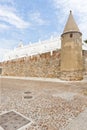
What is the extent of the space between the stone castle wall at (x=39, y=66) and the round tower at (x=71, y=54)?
1680 mm

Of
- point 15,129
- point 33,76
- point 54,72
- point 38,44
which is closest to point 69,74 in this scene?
point 54,72

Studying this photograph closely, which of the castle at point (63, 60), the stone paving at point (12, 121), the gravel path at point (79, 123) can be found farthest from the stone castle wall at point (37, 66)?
the stone paving at point (12, 121)

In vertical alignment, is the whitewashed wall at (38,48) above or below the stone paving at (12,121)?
above

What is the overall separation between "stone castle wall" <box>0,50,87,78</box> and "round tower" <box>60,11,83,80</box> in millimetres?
1680

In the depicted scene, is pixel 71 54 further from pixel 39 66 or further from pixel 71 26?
pixel 39 66

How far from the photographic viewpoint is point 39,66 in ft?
61.3

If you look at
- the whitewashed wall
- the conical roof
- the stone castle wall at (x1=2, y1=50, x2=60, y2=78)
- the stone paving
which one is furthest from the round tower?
the stone paving

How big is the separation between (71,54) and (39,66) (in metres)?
6.08

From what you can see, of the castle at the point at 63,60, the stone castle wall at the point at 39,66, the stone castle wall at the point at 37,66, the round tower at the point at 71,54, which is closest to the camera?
the round tower at the point at 71,54

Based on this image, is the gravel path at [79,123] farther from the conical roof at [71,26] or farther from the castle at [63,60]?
the conical roof at [71,26]

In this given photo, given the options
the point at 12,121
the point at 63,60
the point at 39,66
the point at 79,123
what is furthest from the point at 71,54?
the point at 12,121

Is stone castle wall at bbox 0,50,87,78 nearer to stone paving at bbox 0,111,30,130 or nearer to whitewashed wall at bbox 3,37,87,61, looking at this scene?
whitewashed wall at bbox 3,37,87,61

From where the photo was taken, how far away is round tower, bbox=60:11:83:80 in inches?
539

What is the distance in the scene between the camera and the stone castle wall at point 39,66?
16.1m
